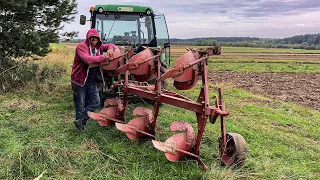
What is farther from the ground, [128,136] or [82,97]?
[82,97]

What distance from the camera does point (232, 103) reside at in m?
9.12

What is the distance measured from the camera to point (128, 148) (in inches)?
179

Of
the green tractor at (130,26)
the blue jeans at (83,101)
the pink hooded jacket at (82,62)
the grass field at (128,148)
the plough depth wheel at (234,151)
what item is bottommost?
the grass field at (128,148)

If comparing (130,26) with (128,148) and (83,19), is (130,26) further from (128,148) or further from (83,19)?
(128,148)

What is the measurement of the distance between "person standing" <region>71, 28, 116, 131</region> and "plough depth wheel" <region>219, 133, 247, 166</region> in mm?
2390

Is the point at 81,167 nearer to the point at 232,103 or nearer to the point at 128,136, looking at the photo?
the point at 128,136

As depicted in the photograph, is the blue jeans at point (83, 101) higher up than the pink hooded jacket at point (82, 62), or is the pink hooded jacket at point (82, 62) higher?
the pink hooded jacket at point (82, 62)

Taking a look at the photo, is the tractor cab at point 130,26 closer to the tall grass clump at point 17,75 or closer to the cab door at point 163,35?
the cab door at point 163,35

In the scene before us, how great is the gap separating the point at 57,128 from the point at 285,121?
16.2ft

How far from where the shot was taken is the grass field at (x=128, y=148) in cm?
367

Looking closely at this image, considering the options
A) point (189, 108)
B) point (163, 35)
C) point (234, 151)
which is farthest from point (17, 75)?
point (234, 151)

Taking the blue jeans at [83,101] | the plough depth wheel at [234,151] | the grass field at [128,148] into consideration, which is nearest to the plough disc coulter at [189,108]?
the plough depth wheel at [234,151]

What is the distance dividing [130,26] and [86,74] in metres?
3.33

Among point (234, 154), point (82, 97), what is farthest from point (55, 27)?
point (234, 154)
